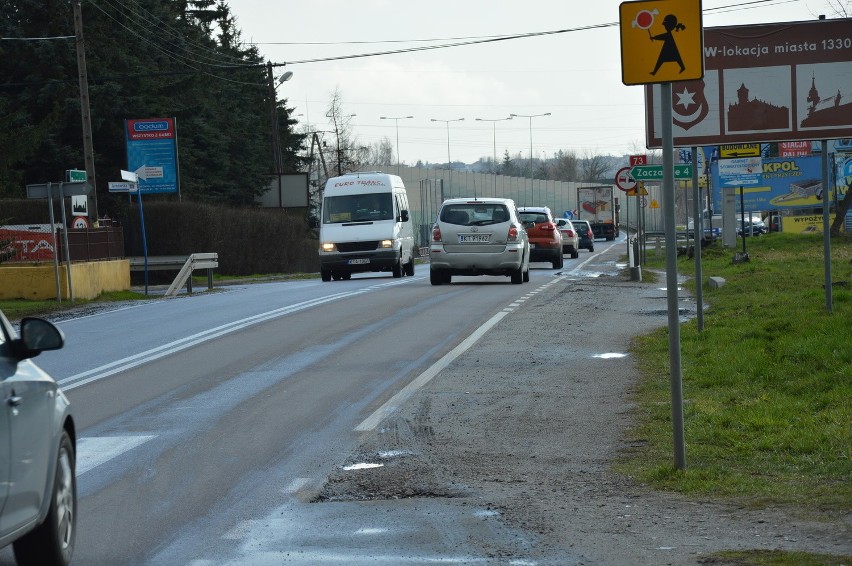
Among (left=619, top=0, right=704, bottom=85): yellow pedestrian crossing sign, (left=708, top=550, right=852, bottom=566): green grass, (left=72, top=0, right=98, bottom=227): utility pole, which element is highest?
(left=72, top=0, right=98, bottom=227): utility pole

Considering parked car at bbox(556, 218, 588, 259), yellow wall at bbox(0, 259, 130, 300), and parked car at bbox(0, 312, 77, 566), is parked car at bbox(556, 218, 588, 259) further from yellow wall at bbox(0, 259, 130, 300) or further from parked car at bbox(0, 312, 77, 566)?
parked car at bbox(0, 312, 77, 566)

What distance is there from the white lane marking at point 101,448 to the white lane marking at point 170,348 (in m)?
3.30

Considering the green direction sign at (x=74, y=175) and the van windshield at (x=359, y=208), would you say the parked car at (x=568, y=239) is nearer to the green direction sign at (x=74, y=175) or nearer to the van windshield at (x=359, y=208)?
the van windshield at (x=359, y=208)

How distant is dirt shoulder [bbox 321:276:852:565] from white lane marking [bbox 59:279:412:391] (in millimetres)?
3565

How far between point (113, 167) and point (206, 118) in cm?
808

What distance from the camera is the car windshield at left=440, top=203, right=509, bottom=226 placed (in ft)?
96.5

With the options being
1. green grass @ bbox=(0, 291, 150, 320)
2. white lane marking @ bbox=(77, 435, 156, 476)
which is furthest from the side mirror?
green grass @ bbox=(0, 291, 150, 320)

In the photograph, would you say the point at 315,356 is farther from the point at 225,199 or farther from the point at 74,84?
the point at 225,199

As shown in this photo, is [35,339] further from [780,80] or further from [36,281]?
[36,281]

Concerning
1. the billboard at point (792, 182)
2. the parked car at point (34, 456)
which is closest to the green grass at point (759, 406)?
the parked car at point (34, 456)

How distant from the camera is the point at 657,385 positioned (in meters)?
12.3

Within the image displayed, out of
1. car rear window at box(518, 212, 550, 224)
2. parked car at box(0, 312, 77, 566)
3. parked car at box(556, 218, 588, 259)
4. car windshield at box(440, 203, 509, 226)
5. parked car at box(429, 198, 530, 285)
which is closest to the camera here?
parked car at box(0, 312, 77, 566)

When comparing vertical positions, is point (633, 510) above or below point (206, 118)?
below

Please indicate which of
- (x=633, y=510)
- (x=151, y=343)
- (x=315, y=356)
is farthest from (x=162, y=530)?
(x=151, y=343)
